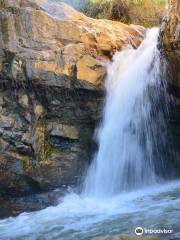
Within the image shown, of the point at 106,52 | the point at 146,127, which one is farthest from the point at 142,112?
the point at 106,52

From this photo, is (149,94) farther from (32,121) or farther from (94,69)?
(32,121)

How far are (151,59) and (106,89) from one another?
96 cm

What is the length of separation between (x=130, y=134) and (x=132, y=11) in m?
4.19

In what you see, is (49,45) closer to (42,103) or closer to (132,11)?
(42,103)

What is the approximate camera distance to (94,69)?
8008 mm

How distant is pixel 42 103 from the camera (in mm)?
7961

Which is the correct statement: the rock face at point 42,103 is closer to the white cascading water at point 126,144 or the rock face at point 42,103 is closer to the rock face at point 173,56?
the white cascading water at point 126,144

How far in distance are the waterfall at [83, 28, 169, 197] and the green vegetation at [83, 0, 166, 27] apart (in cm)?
309

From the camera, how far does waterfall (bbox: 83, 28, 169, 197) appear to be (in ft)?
25.6

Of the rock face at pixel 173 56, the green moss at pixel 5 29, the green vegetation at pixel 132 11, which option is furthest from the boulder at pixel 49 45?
the green vegetation at pixel 132 11

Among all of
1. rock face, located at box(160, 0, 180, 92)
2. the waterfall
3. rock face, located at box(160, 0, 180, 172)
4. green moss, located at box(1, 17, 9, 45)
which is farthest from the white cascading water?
green moss, located at box(1, 17, 9, 45)

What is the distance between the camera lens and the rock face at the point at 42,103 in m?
7.83

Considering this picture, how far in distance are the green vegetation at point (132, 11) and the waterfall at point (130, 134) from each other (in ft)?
10.2

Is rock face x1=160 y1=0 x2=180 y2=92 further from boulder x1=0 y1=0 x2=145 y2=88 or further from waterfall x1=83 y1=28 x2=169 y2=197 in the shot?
boulder x1=0 y1=0 x2=145 y2=88
